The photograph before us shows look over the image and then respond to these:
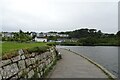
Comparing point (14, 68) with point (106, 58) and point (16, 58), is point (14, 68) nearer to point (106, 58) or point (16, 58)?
point (16, 58)

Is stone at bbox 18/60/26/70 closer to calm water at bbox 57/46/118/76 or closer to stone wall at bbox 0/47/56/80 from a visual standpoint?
stone wall at bbox 0/47/56/80

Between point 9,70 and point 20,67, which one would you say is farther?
point 20,67

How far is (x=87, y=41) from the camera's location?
455 ft

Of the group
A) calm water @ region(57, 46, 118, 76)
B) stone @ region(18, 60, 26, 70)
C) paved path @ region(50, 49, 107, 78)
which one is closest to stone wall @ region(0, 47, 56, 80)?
stone @ region(18, 60, 26, 70)

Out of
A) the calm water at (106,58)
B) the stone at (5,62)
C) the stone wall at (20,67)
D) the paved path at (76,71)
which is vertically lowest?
the calm water at (106,58)

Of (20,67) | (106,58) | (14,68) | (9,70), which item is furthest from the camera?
(106,58)

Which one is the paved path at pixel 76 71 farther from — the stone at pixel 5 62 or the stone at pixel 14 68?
the stone at pixel 5 62

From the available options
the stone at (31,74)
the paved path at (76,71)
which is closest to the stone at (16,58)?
the stone at (31,74)

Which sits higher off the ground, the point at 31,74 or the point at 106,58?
the point at 31,74

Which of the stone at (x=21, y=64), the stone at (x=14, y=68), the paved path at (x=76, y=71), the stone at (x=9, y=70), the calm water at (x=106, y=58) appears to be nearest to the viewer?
the stone at (x=9, y=70)

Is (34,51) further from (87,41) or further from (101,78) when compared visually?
(87,41)

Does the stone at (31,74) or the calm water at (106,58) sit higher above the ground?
the stone at (31,74)

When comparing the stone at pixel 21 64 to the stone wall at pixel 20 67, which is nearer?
the stone wall at pixel 20 67

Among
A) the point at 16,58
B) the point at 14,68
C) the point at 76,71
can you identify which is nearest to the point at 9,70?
the point at 14,68
